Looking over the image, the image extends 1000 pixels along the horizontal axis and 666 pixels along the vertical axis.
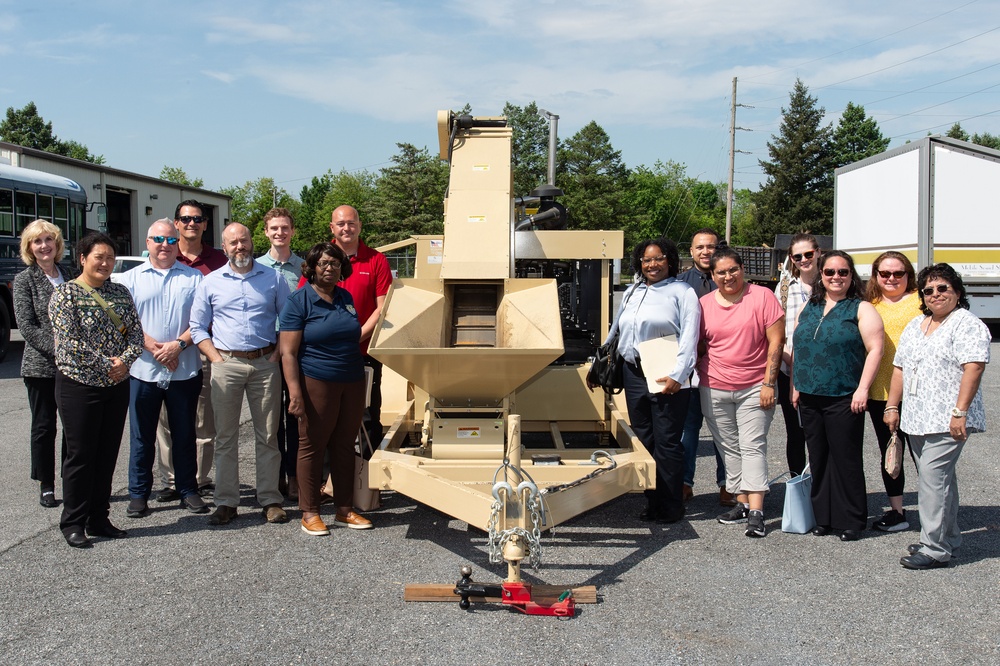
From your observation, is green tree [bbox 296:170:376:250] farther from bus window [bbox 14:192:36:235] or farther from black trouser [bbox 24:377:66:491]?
black trouser [bbox 24:377:66:491]

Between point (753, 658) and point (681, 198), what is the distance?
81931 millimetres

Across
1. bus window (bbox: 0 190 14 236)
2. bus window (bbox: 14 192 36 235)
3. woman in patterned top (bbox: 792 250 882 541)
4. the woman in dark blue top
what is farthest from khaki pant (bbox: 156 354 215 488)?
bus window (bbox: 14 192 36 235)

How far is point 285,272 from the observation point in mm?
5887

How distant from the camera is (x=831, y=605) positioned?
13.3ft

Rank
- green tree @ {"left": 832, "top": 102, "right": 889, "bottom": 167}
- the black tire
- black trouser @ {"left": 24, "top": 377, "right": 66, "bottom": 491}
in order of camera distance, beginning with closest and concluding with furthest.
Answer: black trouser @ {"left": 24, "top": 377, "right": 66, "bottom": 491} → the black tire → green tree @ {"left": 832, "top": 102, "right": 889, "bottom": 167}

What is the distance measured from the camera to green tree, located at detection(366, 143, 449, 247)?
46750 millimetres

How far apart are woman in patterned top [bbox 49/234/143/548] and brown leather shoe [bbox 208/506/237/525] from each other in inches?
21.7

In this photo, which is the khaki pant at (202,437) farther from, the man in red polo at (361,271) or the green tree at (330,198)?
the green tree at (330,198)

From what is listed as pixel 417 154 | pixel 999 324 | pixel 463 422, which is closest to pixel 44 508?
pixel 463 422

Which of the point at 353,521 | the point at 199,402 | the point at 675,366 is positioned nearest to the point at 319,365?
the point at 353,521

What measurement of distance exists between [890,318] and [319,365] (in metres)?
3.54

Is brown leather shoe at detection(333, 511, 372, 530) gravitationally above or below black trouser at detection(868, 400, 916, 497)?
below

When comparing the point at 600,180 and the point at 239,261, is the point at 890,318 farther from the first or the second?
the point at 600,180

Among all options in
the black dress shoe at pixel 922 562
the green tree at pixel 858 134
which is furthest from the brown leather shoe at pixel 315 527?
the green tree at pixel 858 134
